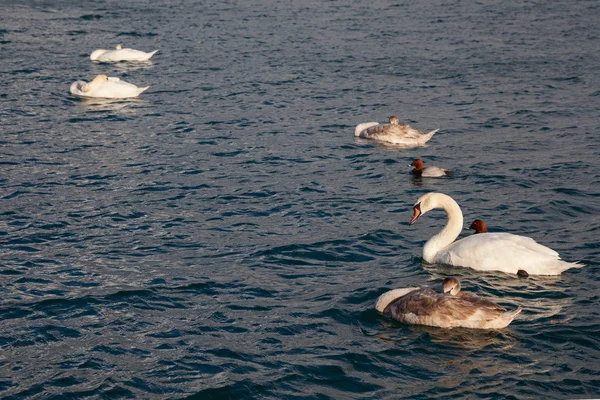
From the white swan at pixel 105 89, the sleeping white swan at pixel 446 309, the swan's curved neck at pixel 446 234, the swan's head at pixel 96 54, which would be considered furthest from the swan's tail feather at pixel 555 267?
the swan's head at pixel 96 54

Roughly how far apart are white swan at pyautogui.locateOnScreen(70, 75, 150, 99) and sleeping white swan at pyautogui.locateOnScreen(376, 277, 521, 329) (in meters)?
16.5

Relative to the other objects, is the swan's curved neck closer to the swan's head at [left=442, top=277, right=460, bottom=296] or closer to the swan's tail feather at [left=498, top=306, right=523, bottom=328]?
the swan's head at [left=442, top=277, right=460, bottom=296]

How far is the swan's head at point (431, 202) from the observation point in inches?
600

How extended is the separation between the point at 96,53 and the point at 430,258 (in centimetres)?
2085

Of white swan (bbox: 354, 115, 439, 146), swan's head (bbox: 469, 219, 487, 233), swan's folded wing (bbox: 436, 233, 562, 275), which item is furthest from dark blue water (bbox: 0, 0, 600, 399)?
swan's head (bbox: 469, 219, 487, 233)

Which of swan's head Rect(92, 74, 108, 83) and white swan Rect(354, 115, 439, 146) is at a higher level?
swan's head Rect(92, 74, 108, 83)

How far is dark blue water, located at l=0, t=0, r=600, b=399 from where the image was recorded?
443 inches

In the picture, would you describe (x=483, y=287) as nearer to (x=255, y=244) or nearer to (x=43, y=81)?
(x=255, y=244)

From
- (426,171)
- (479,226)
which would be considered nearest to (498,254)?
(479,226)

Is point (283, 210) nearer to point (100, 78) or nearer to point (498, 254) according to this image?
point (498, 254)

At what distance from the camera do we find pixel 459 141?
22.8 m

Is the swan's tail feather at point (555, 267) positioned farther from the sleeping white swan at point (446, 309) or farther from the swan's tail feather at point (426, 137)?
the swan's tail feather at point (426, 137)

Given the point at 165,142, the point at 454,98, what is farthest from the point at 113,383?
the point at 454,98

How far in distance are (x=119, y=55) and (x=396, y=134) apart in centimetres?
1347
